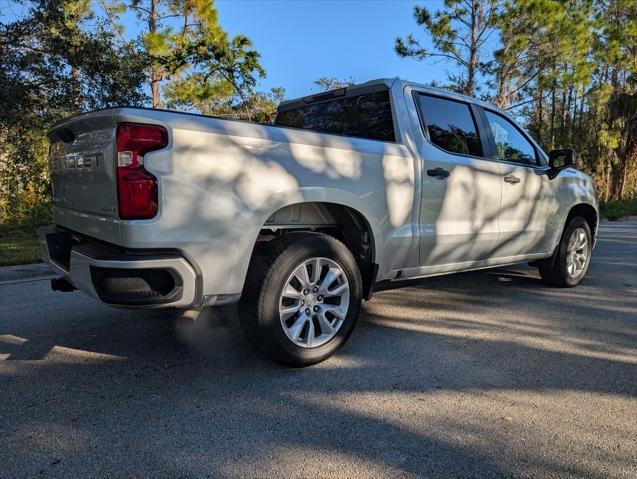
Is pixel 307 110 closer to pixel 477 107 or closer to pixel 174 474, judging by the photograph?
pixel 477 107

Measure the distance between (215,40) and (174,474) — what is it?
440 inches

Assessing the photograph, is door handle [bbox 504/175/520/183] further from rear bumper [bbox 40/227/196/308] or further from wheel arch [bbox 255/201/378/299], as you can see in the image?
rear bumper [bbox 40/227/196/308]

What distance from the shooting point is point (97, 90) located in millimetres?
9867

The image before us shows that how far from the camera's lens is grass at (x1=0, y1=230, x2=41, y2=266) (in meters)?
7.05

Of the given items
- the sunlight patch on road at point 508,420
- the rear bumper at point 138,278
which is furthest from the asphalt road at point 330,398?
the rear bumper at point 138,278

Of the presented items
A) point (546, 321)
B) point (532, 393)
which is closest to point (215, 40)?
point (546, 321)

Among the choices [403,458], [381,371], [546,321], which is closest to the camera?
[403,458]

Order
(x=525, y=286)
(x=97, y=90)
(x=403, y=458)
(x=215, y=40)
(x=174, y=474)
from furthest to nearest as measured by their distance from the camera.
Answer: (x=215, y=40) → (x=97, y=90) → (x=525, y=286) → (x=403, y=458) → (x=174, y=474)

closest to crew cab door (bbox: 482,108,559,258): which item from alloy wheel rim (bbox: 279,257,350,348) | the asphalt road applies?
the asphalt road

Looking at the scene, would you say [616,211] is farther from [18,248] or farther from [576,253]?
[18,248]

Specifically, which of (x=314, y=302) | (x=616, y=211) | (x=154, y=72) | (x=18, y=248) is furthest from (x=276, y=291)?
(x=616, y=211)

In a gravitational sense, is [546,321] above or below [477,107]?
below

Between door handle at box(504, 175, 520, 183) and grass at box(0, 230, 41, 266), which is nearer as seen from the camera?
door handle at box(504, 175, 520, 183)

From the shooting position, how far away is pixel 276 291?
2988mm
